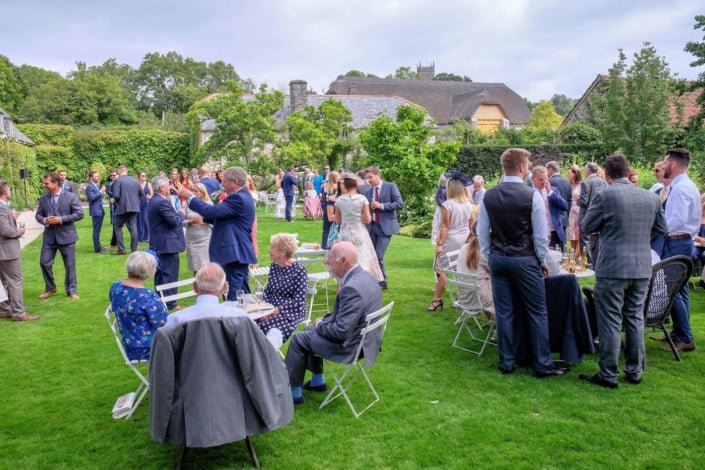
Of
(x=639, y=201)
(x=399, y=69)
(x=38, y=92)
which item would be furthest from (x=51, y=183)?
(x=399, y=69)

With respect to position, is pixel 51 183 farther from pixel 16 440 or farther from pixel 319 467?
pixel 319 467

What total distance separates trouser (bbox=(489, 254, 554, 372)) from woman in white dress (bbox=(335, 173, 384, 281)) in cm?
273

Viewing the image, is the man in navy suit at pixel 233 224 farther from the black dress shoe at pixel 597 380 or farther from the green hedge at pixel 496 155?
the green hedge at pixel 496 155

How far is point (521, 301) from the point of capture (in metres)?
5.21

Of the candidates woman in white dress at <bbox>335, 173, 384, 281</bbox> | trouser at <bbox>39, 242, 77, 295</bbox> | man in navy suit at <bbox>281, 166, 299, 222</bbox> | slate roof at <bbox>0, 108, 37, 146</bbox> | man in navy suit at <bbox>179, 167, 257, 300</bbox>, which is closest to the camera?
man in navy suit at <bbox>179, 167, 257, 300</bbox>

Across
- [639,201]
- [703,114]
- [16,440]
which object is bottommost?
[16,440]

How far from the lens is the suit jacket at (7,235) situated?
702 centimetres

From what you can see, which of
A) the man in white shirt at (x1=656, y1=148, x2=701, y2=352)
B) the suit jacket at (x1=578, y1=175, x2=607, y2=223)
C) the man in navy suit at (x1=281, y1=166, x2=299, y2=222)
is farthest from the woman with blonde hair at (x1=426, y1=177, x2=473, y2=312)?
the man in navy suit at (x1=281, y1=166, x2=299, y2=222)

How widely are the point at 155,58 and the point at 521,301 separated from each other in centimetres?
9259

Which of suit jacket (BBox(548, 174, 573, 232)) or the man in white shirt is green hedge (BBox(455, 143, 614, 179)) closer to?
suit jacket (BBox(548, 174, 573, 232))

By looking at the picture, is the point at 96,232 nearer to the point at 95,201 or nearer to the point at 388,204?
the point at 95,201

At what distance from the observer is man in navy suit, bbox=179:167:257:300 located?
20.1ft

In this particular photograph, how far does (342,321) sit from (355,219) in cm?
366

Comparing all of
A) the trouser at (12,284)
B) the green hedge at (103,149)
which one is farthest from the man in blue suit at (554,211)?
the green hedge at (103,149)
